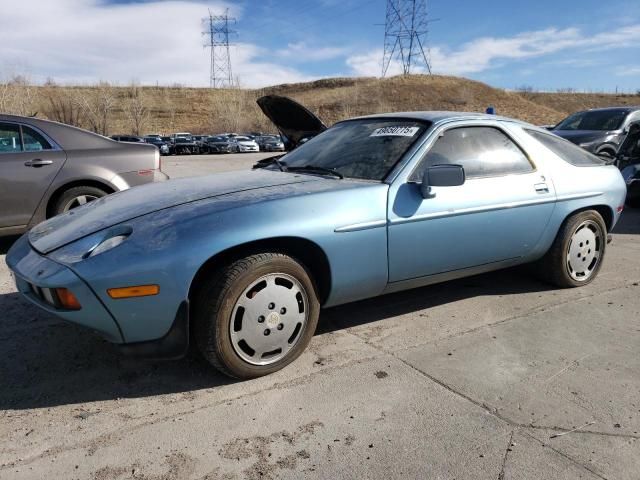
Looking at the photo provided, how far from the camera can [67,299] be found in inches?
96.2

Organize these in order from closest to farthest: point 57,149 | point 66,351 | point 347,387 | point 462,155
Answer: point 347,387
point 66,351
point 462,155
point 57,149

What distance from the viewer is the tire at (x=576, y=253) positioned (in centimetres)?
407

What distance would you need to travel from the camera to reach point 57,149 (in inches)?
222

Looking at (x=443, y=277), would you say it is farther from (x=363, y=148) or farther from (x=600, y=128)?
(x=600, y=128)

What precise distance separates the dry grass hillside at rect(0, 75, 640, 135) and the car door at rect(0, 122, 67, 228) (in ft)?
188

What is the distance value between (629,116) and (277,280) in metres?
11.5

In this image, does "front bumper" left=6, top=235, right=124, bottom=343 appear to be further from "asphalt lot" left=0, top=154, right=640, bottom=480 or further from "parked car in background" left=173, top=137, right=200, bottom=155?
"parked car in background" left=173, top=137, right=200, bottom=155

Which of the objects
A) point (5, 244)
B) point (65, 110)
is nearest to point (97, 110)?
point (65, 110)

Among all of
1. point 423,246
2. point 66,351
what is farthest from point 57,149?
point 423,246

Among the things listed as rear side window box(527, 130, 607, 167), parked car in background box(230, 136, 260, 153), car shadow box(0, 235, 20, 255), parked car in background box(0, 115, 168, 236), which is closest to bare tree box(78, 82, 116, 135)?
parked car in background box(230, 136, 260, 153)

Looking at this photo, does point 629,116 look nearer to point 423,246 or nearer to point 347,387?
point 423,246

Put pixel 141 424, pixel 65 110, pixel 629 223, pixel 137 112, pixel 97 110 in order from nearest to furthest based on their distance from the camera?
pixel 141 424 → pixel 629 223 → pixel 65 110 → pixel 97 110 → pixel 137 112

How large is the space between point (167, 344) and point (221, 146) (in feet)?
112

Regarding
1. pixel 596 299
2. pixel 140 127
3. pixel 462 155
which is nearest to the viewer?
pixel 462 155
